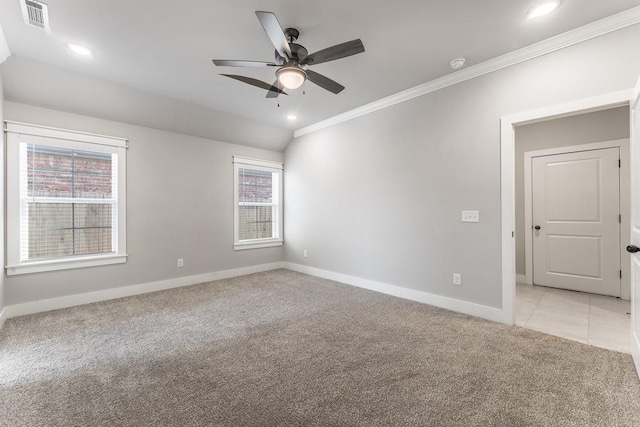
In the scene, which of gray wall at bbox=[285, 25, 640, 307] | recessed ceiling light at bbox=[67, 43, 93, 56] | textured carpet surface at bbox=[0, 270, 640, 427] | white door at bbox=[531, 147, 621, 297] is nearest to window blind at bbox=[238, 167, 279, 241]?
gray wall at bbox=[285, 25, 640, 307]

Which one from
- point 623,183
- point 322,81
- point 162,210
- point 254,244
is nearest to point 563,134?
point 623,183

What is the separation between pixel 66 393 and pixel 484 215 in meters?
3.81

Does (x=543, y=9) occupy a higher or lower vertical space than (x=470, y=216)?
higher

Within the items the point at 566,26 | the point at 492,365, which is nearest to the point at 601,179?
the point at 566,26

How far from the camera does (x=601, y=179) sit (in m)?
3.77

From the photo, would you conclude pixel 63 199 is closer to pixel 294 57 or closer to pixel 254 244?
pixel 254 244

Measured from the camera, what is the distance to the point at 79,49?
2648 mm

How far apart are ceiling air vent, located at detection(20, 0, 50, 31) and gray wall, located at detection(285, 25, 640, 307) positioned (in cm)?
346

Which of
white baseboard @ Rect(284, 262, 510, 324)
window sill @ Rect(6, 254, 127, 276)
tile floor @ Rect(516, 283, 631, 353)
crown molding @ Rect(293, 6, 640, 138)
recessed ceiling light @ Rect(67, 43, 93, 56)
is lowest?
tile floor @ Rect(516, 283, 631, 353)

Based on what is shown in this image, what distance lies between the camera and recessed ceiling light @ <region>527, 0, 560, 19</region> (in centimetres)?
206

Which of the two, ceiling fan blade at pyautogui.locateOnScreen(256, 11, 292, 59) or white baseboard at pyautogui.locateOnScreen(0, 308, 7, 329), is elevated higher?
ceiling fan blade at pyautogui.locateOnScreen(256, 11, 292, 59)

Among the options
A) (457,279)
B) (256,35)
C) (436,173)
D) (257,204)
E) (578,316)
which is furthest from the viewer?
(257,204)

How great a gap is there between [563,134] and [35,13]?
6.20 meters

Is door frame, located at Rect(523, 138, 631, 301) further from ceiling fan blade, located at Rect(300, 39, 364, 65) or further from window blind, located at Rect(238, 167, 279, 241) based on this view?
window blind, located at Rect(238, 167, 279, 241)
